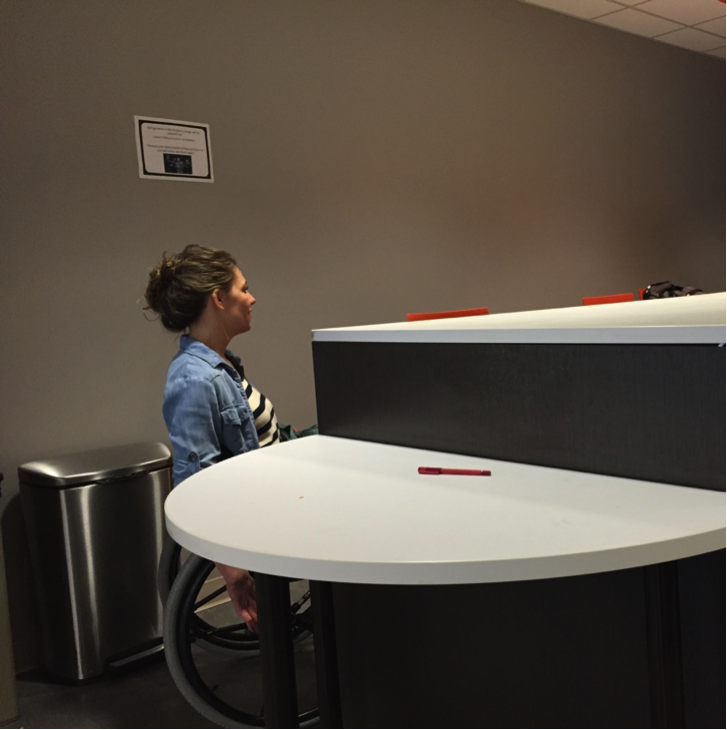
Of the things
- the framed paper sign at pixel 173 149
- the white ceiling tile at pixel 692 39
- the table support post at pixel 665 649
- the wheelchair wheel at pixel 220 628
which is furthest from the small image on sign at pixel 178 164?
the white ceiling tile at pixel 692 39

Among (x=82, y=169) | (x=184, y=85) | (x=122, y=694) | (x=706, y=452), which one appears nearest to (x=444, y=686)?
(x=706, y=452)

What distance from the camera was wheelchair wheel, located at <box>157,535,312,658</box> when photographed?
180 cm

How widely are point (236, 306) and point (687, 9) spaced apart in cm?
428

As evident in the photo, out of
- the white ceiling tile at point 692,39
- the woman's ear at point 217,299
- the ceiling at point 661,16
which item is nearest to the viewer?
the woman's ear at point 217,299

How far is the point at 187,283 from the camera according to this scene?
205cm

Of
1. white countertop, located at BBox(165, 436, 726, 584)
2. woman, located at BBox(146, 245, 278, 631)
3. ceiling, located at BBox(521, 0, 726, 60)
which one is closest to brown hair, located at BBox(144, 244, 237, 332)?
woman, located at BBox(146, 245, 278, 631)

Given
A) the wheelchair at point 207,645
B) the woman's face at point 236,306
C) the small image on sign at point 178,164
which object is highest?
the small image on sign at point 178,164

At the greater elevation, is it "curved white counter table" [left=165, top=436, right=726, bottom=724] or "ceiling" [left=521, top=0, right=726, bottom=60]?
"ceiling" [left=521, top=0, right=726, bottom=60]

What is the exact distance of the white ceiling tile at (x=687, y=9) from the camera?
471 cm

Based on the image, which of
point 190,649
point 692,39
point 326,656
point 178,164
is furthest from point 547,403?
point 692,39

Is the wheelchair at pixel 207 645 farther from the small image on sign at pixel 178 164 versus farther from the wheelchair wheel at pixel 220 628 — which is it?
the small image on sign at pixel 178 164

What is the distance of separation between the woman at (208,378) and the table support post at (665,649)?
99 cm

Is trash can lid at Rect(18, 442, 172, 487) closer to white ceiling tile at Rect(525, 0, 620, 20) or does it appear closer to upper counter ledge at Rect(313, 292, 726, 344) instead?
upper counter ledge at Rect(313, 292, 726, 344)

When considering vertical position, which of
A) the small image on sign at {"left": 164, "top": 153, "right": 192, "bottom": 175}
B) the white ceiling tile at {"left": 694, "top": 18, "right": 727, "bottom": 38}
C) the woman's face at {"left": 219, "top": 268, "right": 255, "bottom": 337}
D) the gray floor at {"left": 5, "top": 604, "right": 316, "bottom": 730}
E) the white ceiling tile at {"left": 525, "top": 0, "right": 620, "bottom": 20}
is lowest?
the gray floor at {"left": 5, "top": 604, "right": 316, "bottom": 730}
